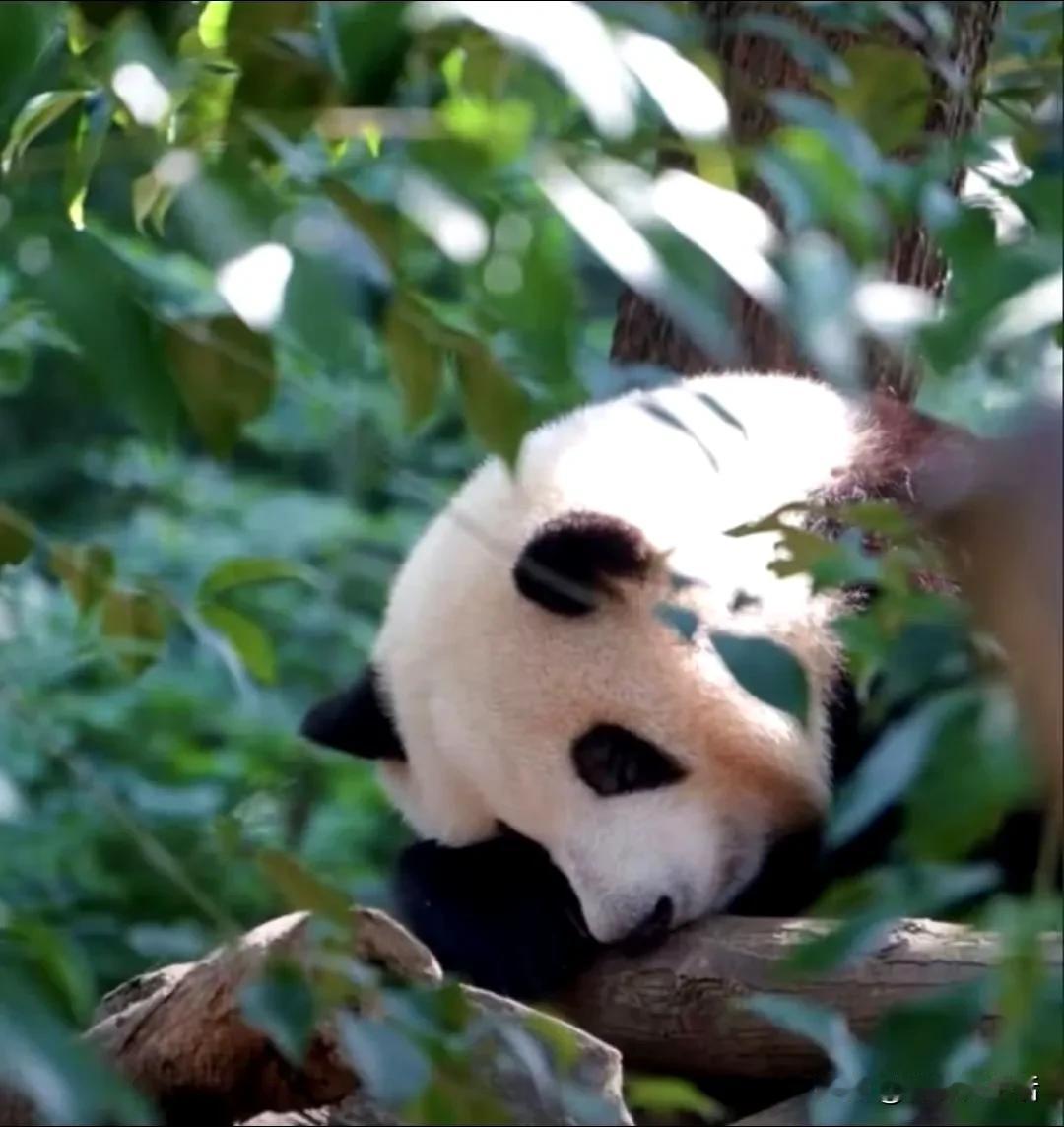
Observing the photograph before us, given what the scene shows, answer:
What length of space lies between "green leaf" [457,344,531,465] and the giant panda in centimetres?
121

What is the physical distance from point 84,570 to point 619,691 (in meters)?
1.22

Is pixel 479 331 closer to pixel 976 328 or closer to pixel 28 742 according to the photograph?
pixel 976 328

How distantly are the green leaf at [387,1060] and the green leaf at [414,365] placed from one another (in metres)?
0.28

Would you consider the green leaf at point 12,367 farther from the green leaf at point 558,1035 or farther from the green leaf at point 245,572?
the green leaf at point 558,1035

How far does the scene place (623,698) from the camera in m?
2.40

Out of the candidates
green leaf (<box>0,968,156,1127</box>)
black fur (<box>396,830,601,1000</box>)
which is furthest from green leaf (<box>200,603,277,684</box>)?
black fur (<box>396,830,601,1000</box>)

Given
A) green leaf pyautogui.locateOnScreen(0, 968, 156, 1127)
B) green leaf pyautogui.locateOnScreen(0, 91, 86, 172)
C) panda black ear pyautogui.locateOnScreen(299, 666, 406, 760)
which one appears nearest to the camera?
green leaf pyautogui.locateOnScreen(0, 968, 156, 1127)

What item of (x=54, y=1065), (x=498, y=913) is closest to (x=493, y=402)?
(x=54, y=1065)

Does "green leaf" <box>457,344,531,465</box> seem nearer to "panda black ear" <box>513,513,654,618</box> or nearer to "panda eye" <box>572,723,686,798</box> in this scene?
"panda black ear" <box>513,513,654,618</box>

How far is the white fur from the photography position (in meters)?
2.35

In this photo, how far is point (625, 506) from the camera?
241cm

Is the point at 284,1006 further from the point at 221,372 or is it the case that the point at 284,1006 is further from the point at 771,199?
the point at 771,199

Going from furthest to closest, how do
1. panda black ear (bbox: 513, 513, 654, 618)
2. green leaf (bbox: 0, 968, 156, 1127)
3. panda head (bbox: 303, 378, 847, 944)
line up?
1. panda head (bbox: 303, 378, 847, 944)
2. panda black ear (bbox: 513, 513, 654, 618)
3. green leaf (bbox: 0, 968, 156, 1127)

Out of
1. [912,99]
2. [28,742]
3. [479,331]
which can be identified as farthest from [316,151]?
[28,742]
